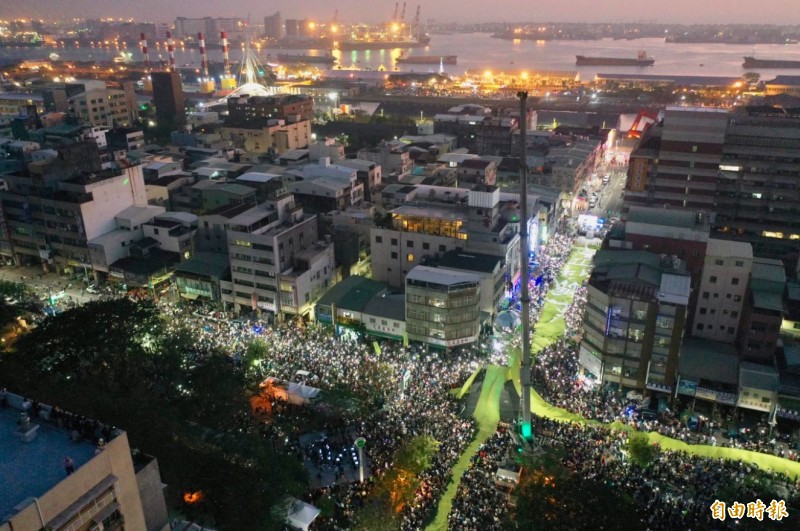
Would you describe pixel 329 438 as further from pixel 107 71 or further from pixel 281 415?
pixel 107 71

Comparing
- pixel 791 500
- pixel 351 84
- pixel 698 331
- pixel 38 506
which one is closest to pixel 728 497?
pixel 791 500

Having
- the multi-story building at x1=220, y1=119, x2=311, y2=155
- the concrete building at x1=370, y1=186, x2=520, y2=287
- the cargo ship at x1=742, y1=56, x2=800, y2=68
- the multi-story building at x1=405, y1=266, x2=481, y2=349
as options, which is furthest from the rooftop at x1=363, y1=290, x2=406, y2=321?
the cargo ship at x1=742, y1=56, x2=800, y2=68

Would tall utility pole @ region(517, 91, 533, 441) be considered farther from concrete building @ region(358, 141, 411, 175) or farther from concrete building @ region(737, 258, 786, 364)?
concrete building @ region(358, 141, 411, 175)

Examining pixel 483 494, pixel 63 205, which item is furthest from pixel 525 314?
pixel 63 205

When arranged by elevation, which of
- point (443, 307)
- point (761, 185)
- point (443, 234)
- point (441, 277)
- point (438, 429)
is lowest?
point (438, 429)

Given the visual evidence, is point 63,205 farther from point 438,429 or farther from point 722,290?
point 722,290

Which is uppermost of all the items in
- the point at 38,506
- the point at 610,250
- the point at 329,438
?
the point at 38,506
